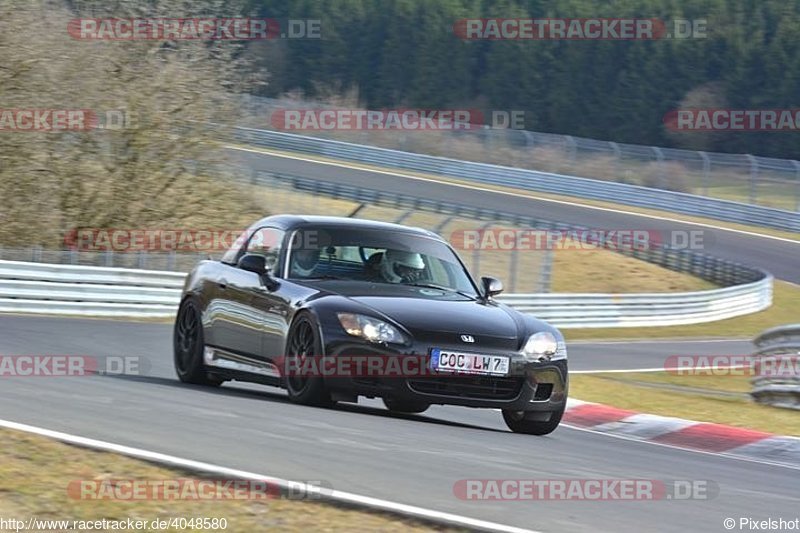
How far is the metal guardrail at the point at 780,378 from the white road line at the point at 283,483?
8.85 meters

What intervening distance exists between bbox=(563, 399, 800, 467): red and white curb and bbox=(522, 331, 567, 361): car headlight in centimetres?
150

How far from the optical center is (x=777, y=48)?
6938cm

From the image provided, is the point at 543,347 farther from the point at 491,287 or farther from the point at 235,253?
the point at 235,253

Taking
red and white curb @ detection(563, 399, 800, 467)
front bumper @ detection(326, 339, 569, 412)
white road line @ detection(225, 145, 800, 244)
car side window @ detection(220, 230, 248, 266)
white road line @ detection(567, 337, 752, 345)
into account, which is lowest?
white road line @ detection(567, 337, 752, 345)

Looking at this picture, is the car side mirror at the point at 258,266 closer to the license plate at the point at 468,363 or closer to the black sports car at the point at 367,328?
the black sports car at the point at 367,328

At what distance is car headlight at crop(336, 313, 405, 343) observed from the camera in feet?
29.8

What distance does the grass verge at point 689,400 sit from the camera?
12.5 metres

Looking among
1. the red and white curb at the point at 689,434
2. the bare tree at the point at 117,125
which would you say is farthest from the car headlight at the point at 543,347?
the bare tree at the point at 117,125

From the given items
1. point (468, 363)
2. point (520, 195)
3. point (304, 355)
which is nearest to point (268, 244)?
point (304, 355)

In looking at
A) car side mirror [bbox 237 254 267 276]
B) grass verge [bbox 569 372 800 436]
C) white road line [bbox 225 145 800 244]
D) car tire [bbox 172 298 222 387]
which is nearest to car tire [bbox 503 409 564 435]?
car side mirror [bbox 237 254 267 276]

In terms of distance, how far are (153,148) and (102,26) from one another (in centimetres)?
266

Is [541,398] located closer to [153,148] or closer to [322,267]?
[322,267]

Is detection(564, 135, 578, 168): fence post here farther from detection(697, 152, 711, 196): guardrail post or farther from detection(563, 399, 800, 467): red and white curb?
detection(563, 399, 800, 467): red and white curb

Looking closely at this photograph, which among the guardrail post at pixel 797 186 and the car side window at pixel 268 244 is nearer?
the car side window at pixel 268 244
